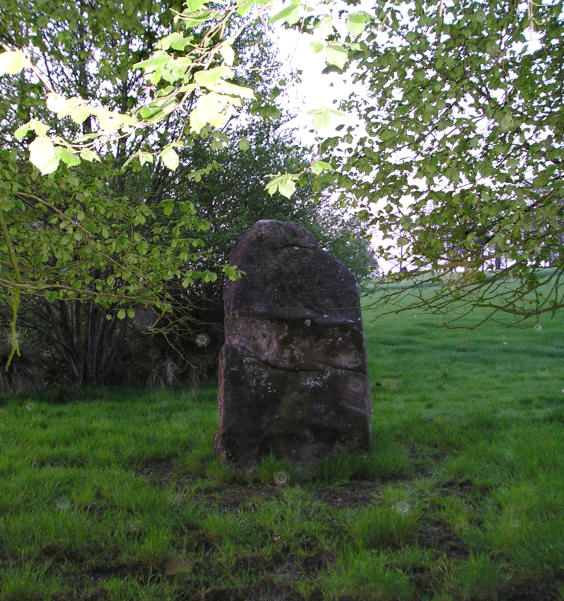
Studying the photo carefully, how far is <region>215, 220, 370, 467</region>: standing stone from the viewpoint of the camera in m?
6.00

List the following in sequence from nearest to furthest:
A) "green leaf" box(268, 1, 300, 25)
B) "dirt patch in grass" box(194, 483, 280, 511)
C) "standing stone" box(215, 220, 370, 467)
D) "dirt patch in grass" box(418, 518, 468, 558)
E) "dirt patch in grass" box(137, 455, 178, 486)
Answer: "green leaf" box(268, 1, 300, 25)
"dirt patch in grass" box(418, 518, 468, 558)
"dirt patch in grass" box(194, 483, 280, 511)
"dirt patch in grass" box(137, 455, 178, 486)
"standing stone" box(215, 220, 370, 467)

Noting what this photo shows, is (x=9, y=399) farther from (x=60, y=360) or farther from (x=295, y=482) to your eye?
(x=295, y=482)

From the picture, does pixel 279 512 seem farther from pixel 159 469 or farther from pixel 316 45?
pixel 316 45

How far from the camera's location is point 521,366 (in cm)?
1238

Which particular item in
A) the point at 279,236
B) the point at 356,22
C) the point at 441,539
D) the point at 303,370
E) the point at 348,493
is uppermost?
the point at 279,236

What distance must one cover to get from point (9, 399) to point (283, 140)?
7925 millimetres

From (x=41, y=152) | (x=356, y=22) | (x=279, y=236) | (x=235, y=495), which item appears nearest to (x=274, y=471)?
(x=235, y=495)

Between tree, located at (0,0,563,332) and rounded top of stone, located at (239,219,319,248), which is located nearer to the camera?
tree, located at (0,0,563,332)

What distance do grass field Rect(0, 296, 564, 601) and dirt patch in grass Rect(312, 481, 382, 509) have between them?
22 millimetres

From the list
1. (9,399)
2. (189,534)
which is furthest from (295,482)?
(9,399)

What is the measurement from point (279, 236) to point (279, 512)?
356 cm

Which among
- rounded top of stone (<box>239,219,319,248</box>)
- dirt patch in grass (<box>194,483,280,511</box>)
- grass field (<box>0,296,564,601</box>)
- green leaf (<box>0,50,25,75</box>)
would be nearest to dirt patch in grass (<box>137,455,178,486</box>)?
grass field (<box>0,296,564,601</box>)

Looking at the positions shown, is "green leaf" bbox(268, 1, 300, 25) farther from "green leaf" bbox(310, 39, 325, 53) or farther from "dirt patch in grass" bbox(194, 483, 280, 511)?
"dirt patch in grass" bbox(194, 483, 280, 511)

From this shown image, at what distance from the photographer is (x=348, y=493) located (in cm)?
540
